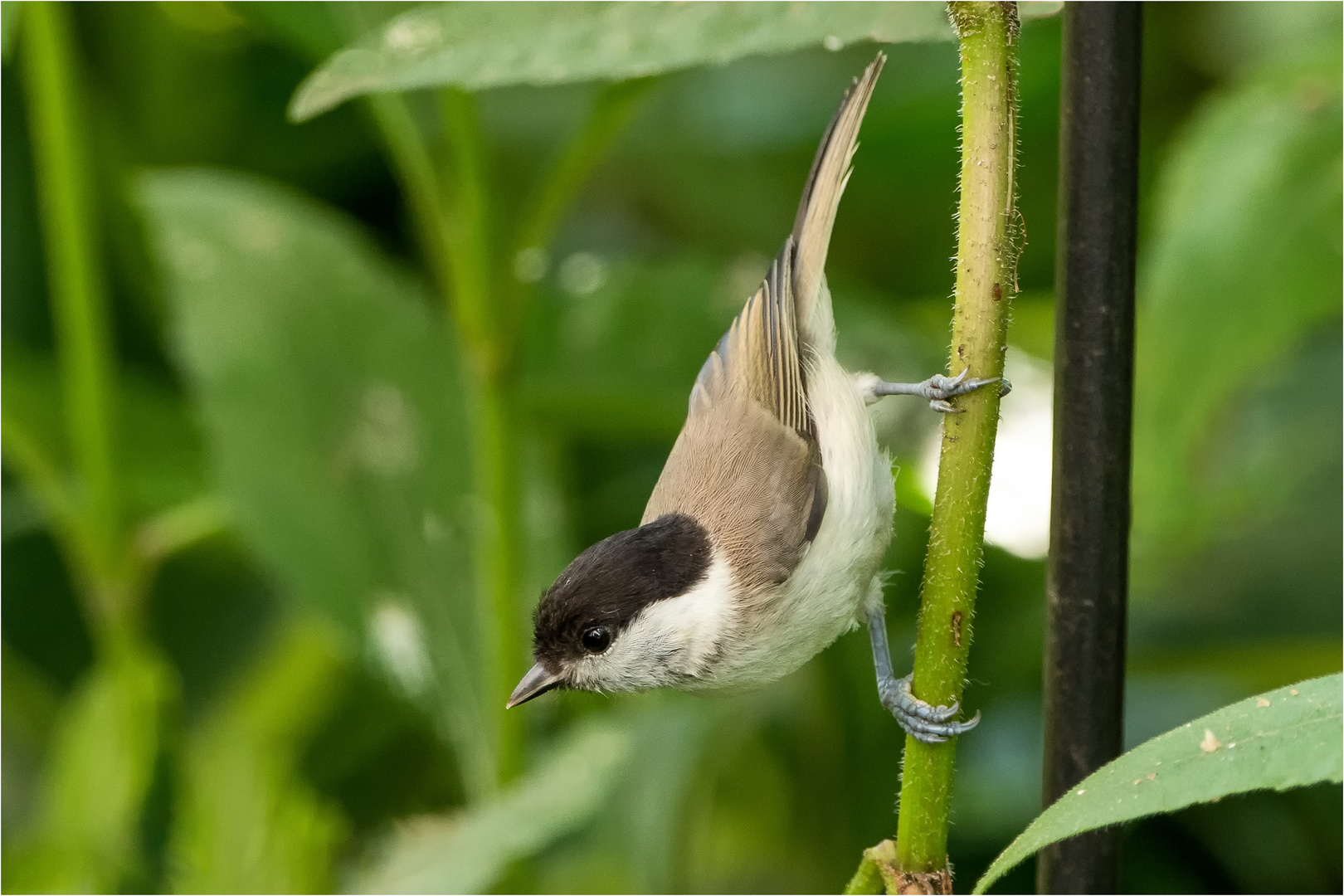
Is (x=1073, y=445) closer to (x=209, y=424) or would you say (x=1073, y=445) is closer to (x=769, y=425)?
(x=769, y=425)

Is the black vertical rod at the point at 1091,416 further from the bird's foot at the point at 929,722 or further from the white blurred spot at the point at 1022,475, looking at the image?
the white blurred spot at the point at 1022,475

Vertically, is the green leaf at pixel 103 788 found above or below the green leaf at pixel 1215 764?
below

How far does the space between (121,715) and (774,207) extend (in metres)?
1.58

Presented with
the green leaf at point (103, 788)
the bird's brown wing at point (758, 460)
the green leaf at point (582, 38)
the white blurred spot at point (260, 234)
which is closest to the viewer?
the green leaf at point (582, 38)

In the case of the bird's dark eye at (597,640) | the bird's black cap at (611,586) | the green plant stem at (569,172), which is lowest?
the bird's dark eye at (597,640)

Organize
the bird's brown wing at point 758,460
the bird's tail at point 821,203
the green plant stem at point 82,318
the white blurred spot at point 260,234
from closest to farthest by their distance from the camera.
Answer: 1. the bird's tail at point 821,203
2. the bird's brown wing at point 758,460
3. the green plant stem at point 82,318
4. the white blurred spot at point 260,234

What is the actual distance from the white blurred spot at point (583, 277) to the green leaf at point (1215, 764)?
1511 mm

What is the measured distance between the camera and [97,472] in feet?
6.21

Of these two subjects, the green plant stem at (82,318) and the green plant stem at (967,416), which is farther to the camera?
the green plant stem at (82,318)

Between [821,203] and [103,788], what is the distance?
1.25 metres

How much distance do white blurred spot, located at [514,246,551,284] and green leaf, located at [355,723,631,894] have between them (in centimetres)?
54

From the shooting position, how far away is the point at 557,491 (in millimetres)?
2191

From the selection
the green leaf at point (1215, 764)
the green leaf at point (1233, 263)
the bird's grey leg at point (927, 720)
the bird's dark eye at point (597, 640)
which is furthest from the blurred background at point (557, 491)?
the green leaf at point (1215, 764)

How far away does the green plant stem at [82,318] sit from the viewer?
6.05 ft
